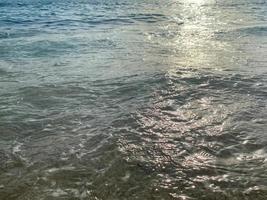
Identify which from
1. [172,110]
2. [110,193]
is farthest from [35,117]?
[110,193]

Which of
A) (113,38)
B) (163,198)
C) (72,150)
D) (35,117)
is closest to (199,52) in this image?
(113,38)

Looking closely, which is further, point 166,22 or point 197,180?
point 166,22

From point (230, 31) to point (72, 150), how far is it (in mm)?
14017

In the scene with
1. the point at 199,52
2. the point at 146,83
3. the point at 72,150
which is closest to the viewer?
the point at 72,150

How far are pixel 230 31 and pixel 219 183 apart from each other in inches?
567

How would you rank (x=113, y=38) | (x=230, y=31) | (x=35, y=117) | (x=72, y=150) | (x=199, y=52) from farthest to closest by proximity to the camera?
(x=230, y=31), (x=113, y=38), (x=199, y=52), (x=35, y=117), (x=72, y=150)

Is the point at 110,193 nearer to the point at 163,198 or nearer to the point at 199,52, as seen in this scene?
the point at 163,198

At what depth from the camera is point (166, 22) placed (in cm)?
2281

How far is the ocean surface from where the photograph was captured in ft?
18.1

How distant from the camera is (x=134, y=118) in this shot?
25.3 feet

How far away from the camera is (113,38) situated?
17.1m

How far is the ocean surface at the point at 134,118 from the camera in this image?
553 cm

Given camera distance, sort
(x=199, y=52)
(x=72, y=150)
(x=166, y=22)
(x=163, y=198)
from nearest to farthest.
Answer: (x=163, y=198) → (x=72, y=150) → (x=199, y=52) → (x=166, y=22)

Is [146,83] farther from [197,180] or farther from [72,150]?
[197,180]
